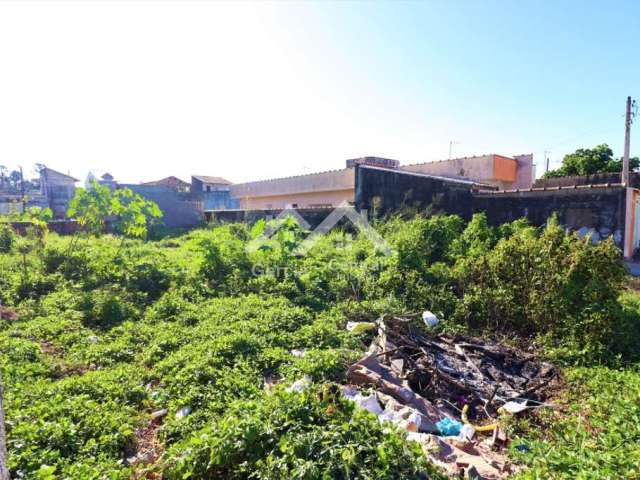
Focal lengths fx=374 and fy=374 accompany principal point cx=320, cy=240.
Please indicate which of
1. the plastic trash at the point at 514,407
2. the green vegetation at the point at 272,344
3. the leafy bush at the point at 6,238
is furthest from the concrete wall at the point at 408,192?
the leafy bush at the point at 6,238

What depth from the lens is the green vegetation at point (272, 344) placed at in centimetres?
239

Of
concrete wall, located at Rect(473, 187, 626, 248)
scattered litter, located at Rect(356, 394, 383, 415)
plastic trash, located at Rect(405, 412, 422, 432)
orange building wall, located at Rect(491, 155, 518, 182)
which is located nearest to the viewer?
plastic trash, located at Rect(405, 412, 422, 432)

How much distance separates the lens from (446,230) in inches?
321

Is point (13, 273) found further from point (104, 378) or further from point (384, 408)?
point (384, 408)

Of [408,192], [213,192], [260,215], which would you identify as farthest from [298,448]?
[213,192]

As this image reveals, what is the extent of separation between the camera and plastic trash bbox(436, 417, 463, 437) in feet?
10.7

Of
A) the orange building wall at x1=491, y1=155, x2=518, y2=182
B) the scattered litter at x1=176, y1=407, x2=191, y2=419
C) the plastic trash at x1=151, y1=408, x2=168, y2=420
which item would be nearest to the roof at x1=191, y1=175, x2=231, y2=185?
the orange building wall at x1=491, y1=155, x2=518, y2=182

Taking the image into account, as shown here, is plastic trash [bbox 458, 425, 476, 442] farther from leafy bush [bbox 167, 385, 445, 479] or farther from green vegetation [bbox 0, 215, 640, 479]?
leafy bush [bbox 167, 385, 445, 479]

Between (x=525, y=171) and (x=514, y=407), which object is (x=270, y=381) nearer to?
(x=514, y=407)

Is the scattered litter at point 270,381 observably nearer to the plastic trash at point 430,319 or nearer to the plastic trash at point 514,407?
the plastic trash at point 514,407

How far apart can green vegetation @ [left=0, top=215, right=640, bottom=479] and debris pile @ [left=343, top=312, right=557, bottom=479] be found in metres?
0.26

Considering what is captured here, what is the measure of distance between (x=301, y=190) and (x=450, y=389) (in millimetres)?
16535
